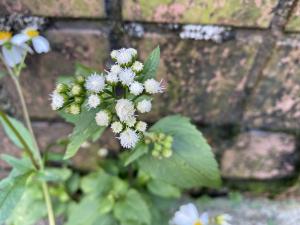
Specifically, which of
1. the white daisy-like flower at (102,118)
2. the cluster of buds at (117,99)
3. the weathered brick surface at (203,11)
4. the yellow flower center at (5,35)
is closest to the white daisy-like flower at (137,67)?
the cluster of buds at (117,99)

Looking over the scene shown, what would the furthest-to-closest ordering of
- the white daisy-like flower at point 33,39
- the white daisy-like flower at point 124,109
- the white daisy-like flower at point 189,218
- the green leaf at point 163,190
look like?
the green leaf at point 163,190, the white daisy-like flower at point 189,218, the white daisy-like flower at point 33,39, the white daisy-like flower at point 124,109

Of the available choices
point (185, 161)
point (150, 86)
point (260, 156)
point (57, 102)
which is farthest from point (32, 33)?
point (260, 156)

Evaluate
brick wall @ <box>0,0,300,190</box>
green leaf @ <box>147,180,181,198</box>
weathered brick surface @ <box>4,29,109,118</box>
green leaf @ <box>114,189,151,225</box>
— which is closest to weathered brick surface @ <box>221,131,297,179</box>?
brick wall @ <box>0,0,300,190</box>

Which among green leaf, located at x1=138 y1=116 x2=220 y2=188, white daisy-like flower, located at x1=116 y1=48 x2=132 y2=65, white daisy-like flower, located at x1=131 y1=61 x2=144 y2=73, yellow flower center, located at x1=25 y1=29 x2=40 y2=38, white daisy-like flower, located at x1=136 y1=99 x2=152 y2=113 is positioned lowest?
green leaf, located at x1=138 y1=116 x2=220 y2=188

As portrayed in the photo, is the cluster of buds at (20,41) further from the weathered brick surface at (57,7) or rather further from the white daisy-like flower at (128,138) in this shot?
the white daisy-like flower at (128,138)

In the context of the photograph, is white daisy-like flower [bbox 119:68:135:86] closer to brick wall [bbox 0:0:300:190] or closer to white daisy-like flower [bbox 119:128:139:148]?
white daisy-like flower [bbox 119:128:139:148]

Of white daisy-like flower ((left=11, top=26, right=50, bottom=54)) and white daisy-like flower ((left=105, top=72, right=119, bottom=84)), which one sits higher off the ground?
white daisy-like flower ((left=11, top=26, right=50, bottom=54))
